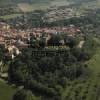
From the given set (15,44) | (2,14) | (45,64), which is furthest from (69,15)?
(45,64)

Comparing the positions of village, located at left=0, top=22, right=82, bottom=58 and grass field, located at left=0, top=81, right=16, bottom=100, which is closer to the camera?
grass field, located at left=0, top=81, right=16, bottom=100

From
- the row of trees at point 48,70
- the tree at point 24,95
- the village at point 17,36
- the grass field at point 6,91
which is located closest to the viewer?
the tree at point 24,95

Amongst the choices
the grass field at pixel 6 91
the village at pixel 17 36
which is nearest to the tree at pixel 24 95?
the grass field at pixel 6 91

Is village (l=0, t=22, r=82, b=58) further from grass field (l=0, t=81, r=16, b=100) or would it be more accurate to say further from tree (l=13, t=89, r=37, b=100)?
tree (l=13, t=89, r=37, b=100)

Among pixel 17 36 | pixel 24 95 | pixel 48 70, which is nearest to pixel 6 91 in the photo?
pixel 24 95

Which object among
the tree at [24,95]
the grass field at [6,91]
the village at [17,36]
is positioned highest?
the village at [17,36]

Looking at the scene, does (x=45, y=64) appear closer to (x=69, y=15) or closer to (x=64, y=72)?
(x=64, y=72)

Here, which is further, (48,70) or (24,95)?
(48,70)

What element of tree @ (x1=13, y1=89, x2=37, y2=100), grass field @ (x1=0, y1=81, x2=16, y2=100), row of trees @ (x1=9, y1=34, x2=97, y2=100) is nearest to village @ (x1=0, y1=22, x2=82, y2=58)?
row of trees @ (x1=9, y1=34, x2=97, y2=100)

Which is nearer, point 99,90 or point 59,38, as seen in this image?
point 99,90

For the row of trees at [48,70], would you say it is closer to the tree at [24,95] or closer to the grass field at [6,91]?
the grass field at [6,91]

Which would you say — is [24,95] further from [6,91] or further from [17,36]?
[17,36]
